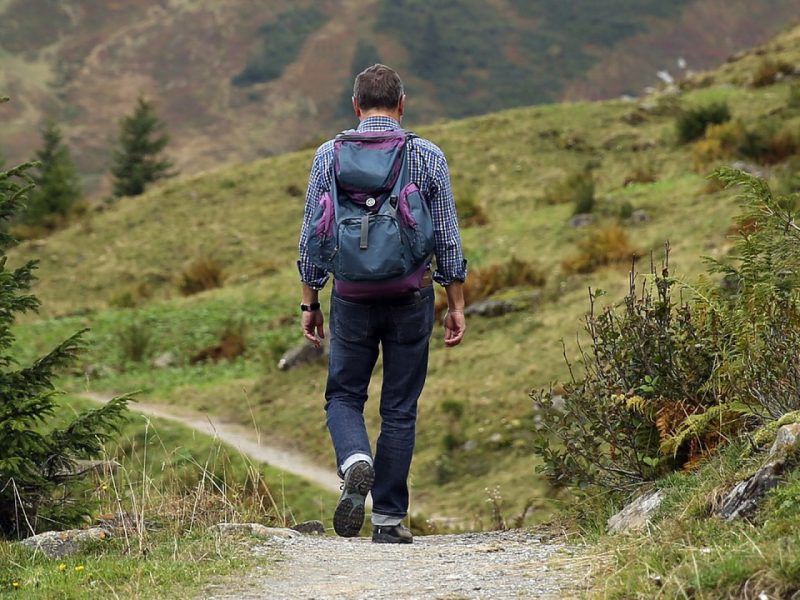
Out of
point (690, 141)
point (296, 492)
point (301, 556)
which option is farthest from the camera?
point (690, 141)

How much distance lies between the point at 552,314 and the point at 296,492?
13.9ft

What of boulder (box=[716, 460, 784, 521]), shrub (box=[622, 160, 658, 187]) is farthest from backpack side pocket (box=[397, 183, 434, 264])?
shrub (box=[622, 160, 658, 187])

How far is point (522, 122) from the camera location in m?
31.5

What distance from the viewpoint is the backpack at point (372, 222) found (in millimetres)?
5039

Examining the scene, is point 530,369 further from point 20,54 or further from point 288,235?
point 20,54

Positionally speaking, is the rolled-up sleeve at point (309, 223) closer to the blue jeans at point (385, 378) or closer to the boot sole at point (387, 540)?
the blue jeans at point (385, 378)

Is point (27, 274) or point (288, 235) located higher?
point (27, 274)

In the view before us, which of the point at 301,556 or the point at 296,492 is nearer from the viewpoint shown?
the point at 301,556

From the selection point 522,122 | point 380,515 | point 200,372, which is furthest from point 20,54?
point 380,515

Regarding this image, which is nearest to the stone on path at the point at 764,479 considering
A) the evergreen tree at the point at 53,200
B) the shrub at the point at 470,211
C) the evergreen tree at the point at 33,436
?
the evergreen tree at the point at 33,436

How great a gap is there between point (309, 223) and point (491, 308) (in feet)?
33.5

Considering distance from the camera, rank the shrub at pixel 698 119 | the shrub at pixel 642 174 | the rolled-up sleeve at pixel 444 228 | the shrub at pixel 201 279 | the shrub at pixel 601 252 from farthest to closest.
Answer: the shrub at pixel 201 279
the shrub at pixel 698 119
the shrub at pixel 642 174
the shrub at pixel 601 252
the rolled-up sleeve at pixel 444 228

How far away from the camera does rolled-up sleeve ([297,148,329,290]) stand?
5.30 meters

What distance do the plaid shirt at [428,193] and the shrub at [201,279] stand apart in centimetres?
1784
